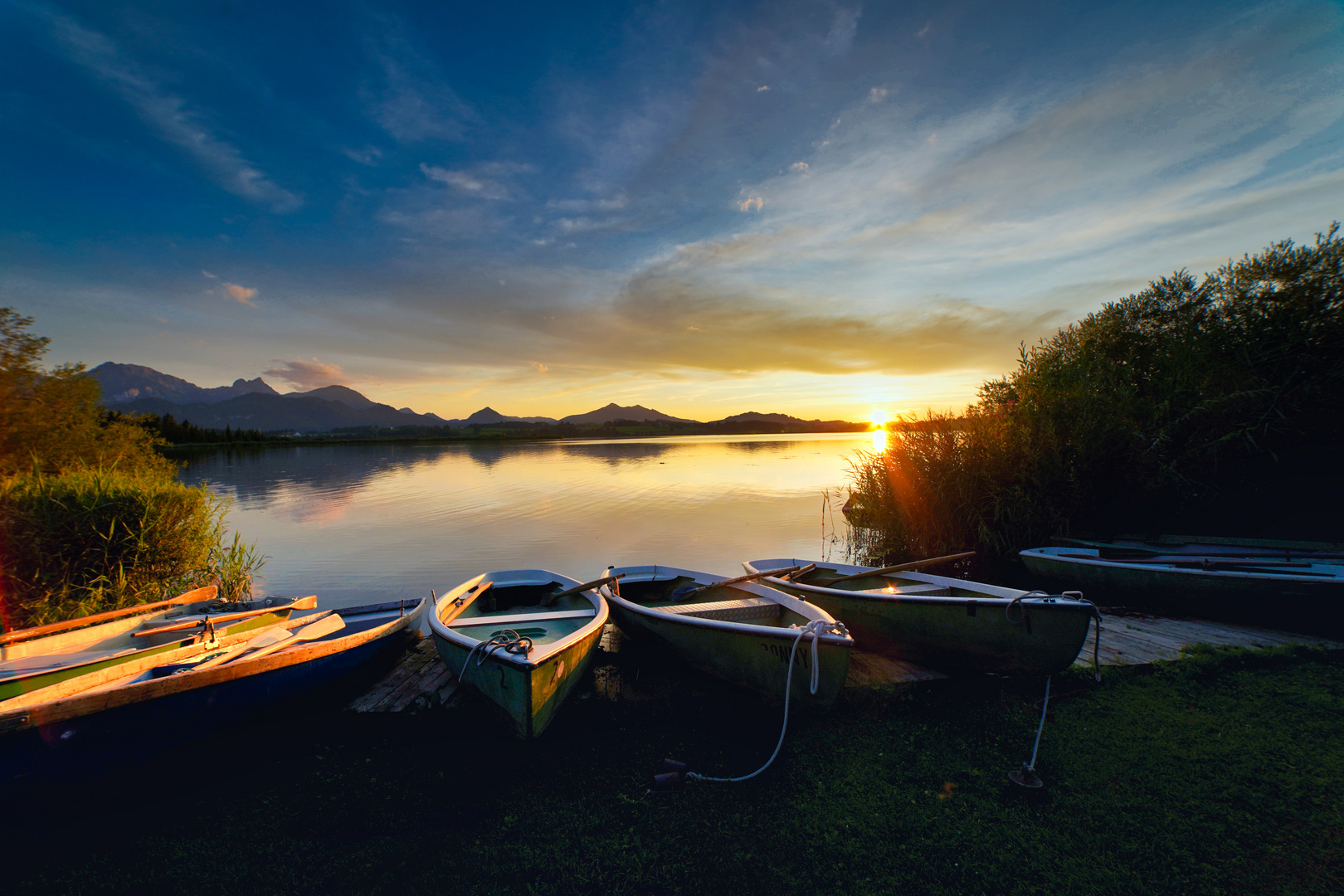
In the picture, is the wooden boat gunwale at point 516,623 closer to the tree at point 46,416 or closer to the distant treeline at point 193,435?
the tree at point 46,416

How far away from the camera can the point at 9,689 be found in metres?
4.33

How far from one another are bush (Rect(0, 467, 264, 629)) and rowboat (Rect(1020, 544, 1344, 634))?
56.4 ft

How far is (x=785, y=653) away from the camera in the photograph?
193 inches

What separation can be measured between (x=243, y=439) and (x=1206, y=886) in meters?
121

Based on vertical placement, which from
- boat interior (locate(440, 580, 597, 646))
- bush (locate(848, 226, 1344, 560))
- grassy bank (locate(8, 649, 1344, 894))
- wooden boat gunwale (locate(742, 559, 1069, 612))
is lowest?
grassy bank (locate(8, 649, 1344, 894))

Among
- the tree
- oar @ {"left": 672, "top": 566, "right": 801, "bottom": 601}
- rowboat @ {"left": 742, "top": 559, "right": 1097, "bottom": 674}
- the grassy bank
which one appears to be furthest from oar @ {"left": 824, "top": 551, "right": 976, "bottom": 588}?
the tree

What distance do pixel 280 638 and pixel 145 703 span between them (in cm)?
164

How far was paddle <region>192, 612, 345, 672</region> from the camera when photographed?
488 centimetres

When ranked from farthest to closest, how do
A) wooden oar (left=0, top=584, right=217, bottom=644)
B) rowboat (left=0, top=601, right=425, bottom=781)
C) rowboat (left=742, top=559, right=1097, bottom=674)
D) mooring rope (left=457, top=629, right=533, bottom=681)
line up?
rowboat (left=742, top=559, right=1097, bottom=674) < wooden oar (left=0, top=584, right=217, bottom=644) < mooring rope (left=457, top=629, right=533, bottom=681) < rowboat (left=0, top=601, right=425, bottom=781)

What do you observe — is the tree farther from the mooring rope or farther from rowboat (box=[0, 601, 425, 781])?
the mooring rope

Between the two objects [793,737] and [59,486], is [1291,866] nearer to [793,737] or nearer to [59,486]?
[793,737]

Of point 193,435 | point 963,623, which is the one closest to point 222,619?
point 963,623

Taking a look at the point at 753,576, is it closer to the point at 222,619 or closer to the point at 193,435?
the point at 222,619

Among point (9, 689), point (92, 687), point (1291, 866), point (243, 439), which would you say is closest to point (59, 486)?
point (9, 689)
